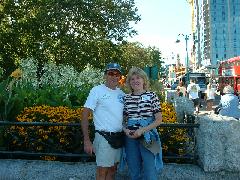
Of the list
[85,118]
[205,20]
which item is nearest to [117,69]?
[85,118]

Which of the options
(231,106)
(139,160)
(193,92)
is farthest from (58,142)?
(193,92)

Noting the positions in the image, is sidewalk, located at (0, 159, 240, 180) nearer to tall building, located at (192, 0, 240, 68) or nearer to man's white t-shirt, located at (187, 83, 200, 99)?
man's white t-shirt, located at (187, 83, 200, 99)

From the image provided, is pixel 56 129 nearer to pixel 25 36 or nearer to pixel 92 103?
pixel 92 103

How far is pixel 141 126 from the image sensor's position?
460 centimetres

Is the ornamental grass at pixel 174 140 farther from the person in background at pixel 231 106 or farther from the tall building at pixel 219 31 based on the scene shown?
the tall building at pixel 219 31

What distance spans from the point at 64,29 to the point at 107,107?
26.9 m

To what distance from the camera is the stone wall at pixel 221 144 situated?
5.45 meters

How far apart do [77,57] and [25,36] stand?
13.5ft

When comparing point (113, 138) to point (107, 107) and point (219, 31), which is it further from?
point (219, 31)

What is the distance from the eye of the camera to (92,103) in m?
4.77

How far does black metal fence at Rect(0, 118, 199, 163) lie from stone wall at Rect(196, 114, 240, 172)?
481mm

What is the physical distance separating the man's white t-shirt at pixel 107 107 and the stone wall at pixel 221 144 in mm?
1319

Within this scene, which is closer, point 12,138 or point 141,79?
point 141,79

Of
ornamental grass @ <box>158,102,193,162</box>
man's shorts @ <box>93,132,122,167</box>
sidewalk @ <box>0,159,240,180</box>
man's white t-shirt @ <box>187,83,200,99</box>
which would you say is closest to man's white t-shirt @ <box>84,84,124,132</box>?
man's shorts @ <box>93,132,122,167</box>
